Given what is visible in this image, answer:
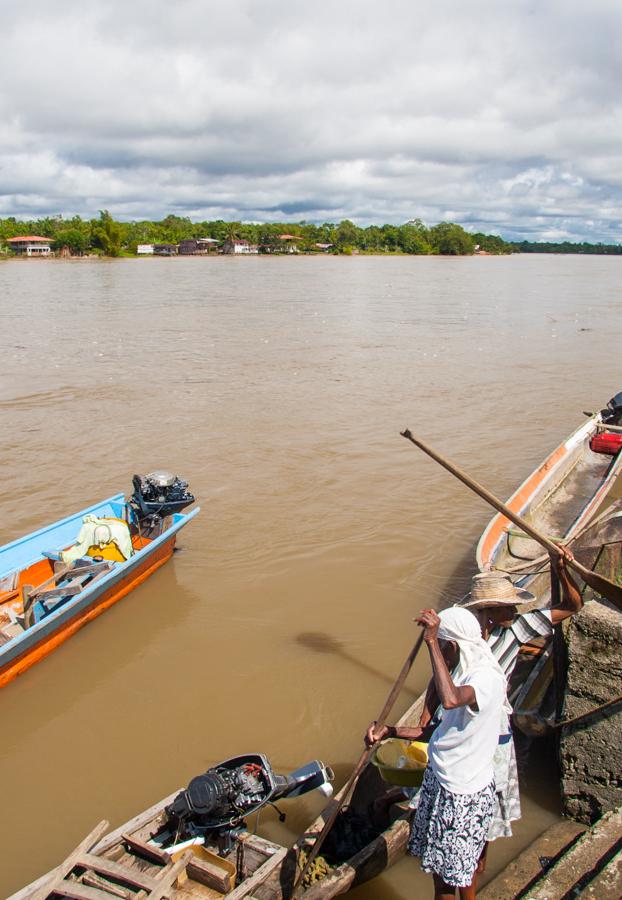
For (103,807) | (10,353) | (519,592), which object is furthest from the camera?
(10,353)

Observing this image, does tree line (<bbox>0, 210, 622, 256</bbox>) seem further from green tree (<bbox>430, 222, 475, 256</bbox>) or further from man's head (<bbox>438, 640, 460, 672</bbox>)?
man's head (<bbox>438, 640, 460, 672</bbox>)

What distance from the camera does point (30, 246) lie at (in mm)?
85250

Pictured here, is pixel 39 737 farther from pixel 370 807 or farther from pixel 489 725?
pixel 489 725

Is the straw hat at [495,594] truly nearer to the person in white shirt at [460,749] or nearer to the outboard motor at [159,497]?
the person in white shirt at [460,749]

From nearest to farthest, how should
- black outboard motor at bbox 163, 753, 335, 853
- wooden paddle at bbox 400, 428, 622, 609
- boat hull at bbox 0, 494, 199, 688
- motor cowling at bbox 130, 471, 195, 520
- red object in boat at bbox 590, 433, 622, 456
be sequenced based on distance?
black outboard motor at bbox 163, 753, 335, 853 < wooden paddle at bbox 400, 428, 622, 609 < boat hull at bbox 0, 494, 199, 688 < motor cowling at bbox 130, 471, 195, 520 < red object in boat at bbox 590, 433, 622, 456

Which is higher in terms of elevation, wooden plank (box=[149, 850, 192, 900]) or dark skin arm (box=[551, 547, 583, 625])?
dark skin arm (box=[551, 547, 583, 625])

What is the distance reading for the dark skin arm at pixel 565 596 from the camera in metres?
3.62

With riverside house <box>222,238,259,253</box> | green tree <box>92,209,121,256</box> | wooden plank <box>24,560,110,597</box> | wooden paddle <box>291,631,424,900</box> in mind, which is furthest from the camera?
riverside house <box>222,238,259,253</box>

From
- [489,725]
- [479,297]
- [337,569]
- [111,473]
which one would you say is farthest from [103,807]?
[479,297]

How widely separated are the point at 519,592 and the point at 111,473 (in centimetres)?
780

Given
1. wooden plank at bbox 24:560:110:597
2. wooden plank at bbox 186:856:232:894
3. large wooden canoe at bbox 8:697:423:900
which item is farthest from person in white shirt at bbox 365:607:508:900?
wooden plank at bbox 24:560:110:597

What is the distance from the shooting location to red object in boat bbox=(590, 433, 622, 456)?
10000 mm

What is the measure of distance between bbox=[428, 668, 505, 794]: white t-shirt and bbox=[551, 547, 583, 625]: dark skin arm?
94 cm

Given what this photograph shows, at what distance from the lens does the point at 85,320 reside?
25.0 metres
